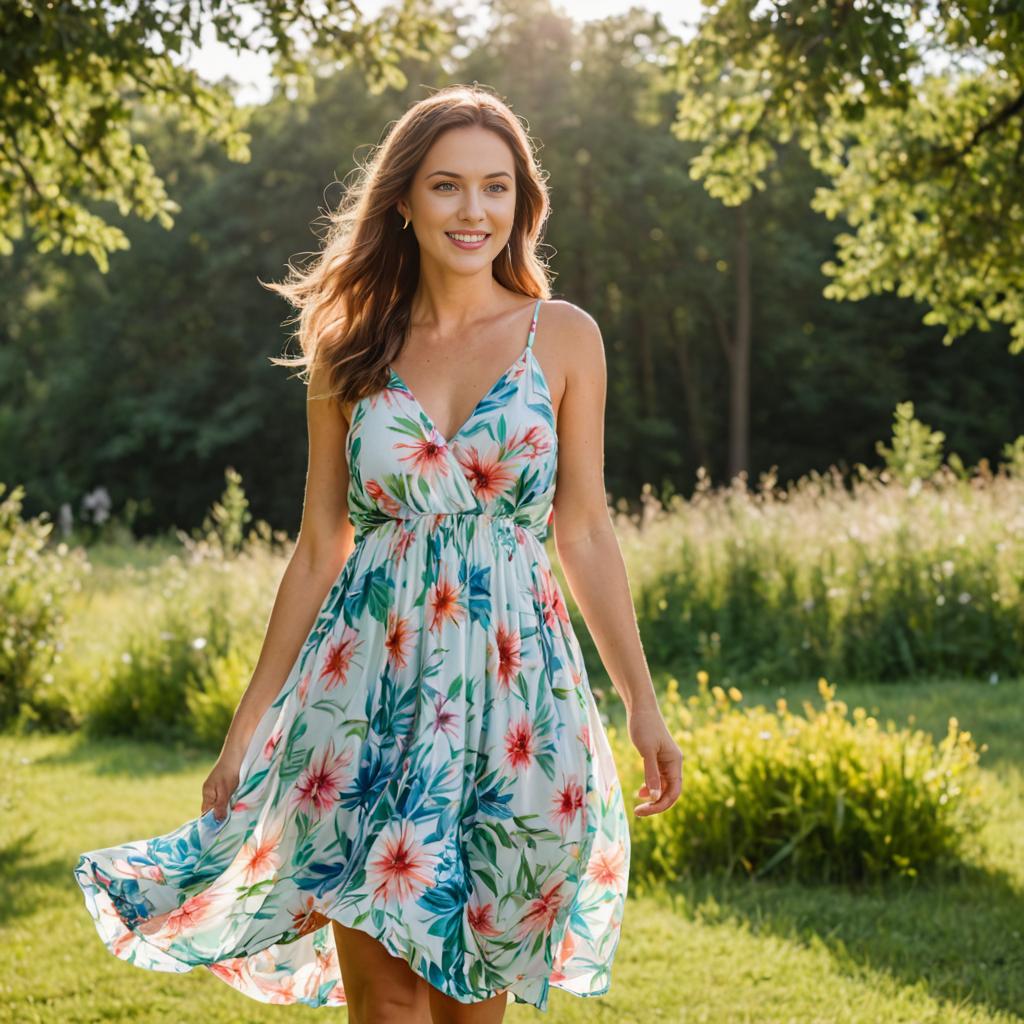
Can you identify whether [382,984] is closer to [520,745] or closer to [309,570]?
[520,745]

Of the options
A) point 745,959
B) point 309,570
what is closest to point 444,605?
point 309,570

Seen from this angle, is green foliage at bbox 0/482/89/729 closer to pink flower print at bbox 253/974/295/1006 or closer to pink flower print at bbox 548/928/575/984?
pink flower print at bbox 253/974/295/1006

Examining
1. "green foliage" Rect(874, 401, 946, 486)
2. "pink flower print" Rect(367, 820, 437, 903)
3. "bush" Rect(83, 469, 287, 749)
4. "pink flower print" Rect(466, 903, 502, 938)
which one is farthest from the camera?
A: "green foliage" Rect(874, 401, 946, 486)

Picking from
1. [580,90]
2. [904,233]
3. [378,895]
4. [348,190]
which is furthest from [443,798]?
[580,90]

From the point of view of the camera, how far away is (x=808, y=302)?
34.8m

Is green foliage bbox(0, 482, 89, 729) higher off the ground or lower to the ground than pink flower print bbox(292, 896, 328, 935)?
lower

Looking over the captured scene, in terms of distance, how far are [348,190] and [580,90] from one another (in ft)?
99.2

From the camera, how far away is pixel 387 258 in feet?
10.5

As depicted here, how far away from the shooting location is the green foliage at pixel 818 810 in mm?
5516

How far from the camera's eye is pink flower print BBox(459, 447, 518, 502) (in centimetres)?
287

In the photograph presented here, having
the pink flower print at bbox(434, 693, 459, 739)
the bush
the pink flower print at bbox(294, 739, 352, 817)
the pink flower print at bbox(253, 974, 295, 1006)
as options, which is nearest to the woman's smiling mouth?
the pink flower print at bbox(434, 693, 459, 739)

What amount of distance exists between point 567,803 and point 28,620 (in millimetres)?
7869

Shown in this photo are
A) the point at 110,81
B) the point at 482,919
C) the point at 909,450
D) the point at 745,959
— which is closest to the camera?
the point at 482,919

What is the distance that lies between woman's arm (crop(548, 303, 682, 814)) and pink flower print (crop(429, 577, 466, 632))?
25cm
